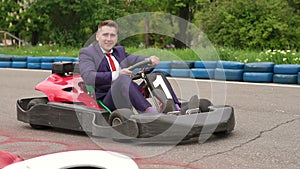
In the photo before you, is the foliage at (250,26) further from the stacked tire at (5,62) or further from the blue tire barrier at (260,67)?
the blue tire barrier at (260,67)

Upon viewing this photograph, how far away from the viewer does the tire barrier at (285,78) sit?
11.2 m

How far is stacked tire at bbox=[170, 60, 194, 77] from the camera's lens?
1278 centimetres

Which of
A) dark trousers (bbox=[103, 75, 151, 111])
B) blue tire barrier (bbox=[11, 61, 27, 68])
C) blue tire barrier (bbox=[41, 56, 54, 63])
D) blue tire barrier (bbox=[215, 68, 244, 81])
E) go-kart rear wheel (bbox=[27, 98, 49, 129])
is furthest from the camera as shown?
blue tire barrier (bbox=[11, 61, 27, 68])

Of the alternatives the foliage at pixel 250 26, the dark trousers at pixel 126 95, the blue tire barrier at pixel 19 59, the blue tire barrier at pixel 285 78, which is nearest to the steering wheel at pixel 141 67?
the dark trousers at pixel 126 95

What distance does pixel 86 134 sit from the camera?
19.7 ft

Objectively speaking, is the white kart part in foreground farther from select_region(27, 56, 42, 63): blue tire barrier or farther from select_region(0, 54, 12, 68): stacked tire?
select_region(0, 54, 12, 68): stacked tire

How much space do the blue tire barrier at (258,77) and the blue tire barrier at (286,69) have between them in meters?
0.17

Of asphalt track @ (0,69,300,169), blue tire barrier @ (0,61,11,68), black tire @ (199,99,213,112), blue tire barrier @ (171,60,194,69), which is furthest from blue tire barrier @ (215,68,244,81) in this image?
blue tire barrier @ (0,61,11,68)

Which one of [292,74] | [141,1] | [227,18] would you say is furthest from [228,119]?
[141,1]

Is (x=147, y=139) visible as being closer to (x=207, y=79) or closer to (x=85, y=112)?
(x=85, y=112)

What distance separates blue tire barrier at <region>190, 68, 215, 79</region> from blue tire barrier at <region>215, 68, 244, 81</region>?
0.46 feet

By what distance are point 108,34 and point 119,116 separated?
0.95m

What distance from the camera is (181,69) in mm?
12852

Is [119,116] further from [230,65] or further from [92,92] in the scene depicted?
[230,65]
